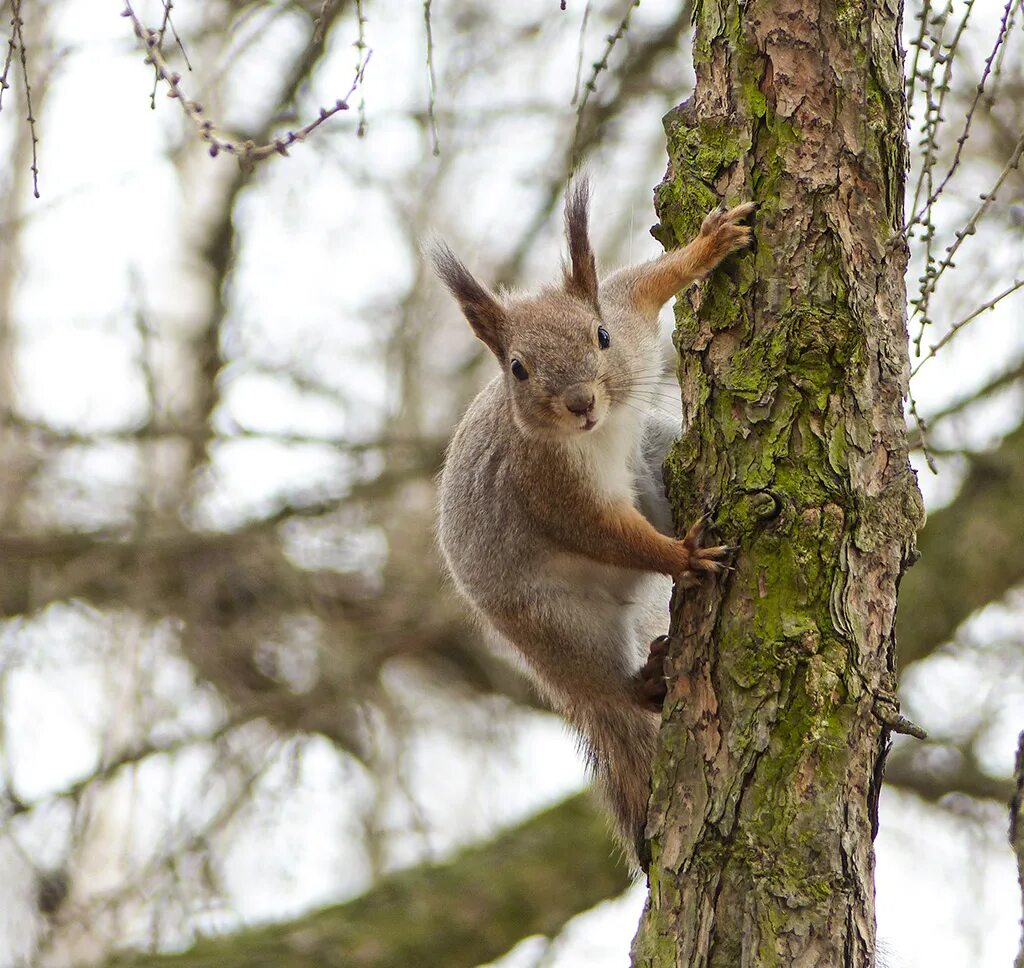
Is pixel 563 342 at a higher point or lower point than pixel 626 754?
higher

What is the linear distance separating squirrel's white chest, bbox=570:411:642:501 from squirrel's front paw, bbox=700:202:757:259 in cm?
66

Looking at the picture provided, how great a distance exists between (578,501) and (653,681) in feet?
1.40

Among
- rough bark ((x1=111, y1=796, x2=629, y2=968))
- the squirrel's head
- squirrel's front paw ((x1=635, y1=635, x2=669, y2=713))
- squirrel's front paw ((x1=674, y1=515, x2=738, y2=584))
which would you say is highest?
the squirrel's head

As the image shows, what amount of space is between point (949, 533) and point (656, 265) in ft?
7.85

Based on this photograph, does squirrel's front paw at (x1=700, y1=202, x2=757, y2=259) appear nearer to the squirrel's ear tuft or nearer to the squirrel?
the squirrel

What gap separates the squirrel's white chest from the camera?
2.96 m

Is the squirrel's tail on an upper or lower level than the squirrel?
lower

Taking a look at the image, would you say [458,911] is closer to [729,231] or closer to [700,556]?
[700,556]

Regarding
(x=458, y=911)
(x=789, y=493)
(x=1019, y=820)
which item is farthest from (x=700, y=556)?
(x=458, y=911)

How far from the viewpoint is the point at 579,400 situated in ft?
9.45

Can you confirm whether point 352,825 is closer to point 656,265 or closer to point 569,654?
point 569,654

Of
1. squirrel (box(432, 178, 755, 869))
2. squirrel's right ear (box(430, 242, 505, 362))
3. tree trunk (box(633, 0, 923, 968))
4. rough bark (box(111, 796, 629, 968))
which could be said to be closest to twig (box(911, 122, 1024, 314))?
tree trunk (box(633, 0, 923, 968))

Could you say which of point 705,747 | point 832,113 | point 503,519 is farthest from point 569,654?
point 832,113

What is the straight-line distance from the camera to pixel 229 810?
15.8 ft
